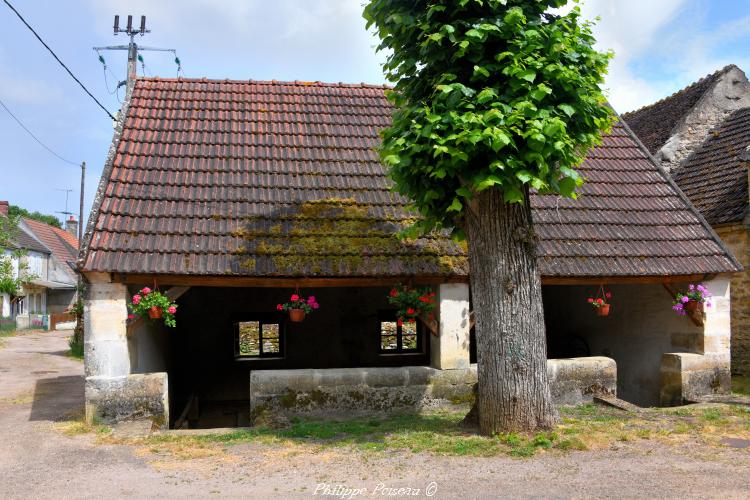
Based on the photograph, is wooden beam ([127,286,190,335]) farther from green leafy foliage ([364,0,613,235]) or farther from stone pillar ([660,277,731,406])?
stone pillar ([660,277,731,406])

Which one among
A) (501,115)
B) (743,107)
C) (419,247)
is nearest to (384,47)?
(501,115)

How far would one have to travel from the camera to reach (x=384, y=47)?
7.16 metres

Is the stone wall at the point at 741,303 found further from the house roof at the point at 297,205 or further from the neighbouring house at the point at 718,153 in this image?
the house roof at the point at 297,205

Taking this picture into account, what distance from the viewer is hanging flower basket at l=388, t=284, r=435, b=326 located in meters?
8.16

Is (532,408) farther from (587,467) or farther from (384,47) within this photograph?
(384,47)

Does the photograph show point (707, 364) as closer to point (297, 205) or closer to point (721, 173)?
point (721, 173)

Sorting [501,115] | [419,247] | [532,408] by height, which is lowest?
[532,408]

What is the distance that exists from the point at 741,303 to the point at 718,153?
406 centimetres

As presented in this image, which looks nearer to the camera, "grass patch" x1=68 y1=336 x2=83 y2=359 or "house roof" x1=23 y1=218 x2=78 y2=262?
"grass patch" x1=68 y1=336 x2=83 y2=359

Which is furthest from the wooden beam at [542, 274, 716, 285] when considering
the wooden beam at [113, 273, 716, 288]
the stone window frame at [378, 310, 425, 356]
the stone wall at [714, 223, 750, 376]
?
the stone window frame at [378, 310, 425, 356]

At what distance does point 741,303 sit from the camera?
39.1 feet

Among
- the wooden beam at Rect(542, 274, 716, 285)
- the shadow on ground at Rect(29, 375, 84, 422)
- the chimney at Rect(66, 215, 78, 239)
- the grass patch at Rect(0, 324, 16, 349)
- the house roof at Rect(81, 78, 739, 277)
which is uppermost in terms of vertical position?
the chimney at Rect(66, 215, 78, 239)

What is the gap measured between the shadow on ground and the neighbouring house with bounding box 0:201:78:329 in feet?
73.3

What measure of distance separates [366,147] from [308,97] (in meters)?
2.03
